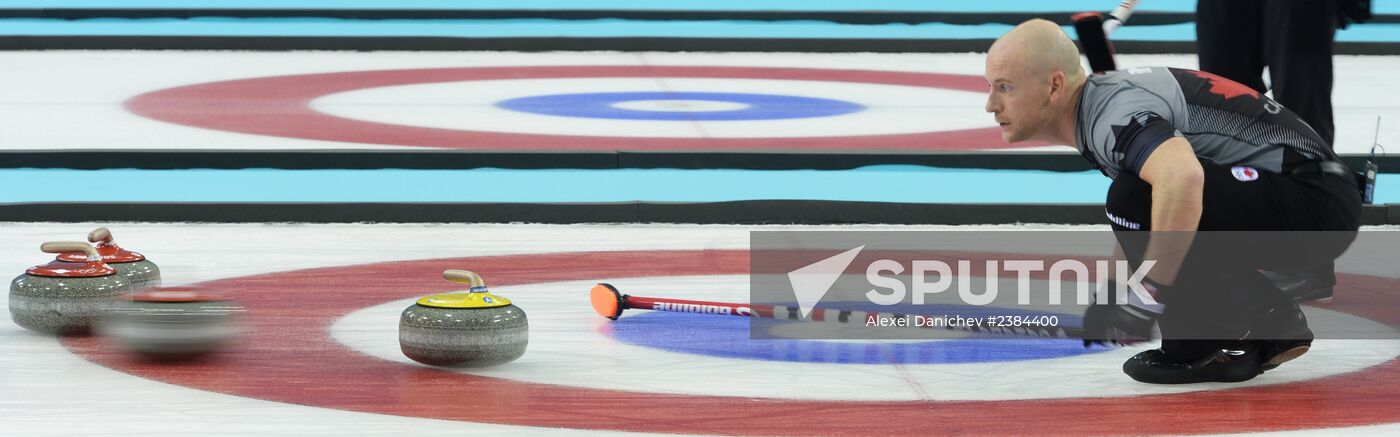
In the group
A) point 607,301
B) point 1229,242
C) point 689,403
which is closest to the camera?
point 689,403

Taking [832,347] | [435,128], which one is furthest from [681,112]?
[832,347]

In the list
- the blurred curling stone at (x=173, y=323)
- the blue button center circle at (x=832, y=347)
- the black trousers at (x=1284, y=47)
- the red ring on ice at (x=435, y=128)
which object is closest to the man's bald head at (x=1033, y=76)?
the blue button center circle at (x=832, y=347)

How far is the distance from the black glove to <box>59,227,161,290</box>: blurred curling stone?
1.57m

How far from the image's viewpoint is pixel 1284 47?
4.78 metres

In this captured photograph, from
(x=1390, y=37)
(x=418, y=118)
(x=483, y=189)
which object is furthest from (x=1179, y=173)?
(x=1390, y=37)

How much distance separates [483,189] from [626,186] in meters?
0.39

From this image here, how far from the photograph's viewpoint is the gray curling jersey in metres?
3.09

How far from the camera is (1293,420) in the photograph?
9.48 ft

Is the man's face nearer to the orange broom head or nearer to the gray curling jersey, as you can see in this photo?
the gray curling jersey

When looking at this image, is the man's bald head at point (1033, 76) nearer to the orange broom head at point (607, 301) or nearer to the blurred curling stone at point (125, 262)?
the orange broom head at point (607, 301)

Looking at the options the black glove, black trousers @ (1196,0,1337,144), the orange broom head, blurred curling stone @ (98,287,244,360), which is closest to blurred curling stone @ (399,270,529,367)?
blurred curling stone @ (98,287,244,360)

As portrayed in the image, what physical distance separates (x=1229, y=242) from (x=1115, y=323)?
0.84 feet

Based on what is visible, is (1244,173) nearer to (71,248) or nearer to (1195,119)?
(1195,119)

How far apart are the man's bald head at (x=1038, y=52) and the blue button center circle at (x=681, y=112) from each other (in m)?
4.08
